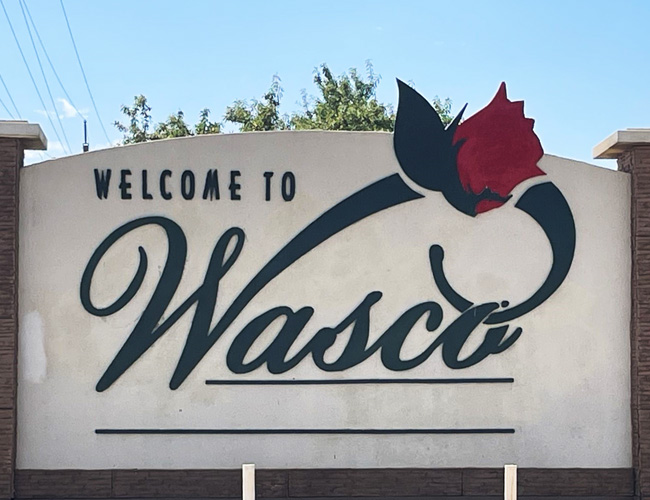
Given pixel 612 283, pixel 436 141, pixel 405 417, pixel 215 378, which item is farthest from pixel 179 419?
pixel 612 283

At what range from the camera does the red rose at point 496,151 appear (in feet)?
31.0

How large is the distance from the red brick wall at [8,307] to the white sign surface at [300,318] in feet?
0.43

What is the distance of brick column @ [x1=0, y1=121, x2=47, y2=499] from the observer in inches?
359

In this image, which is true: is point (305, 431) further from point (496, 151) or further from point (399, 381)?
point (496, 151)

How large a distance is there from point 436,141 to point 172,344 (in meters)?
3.49

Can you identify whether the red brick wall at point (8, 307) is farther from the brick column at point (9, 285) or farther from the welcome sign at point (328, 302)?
the welcome sign at point (328, 302)

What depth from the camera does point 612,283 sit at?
9.46 metres

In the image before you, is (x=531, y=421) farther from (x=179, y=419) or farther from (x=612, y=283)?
(x=179, y=419)

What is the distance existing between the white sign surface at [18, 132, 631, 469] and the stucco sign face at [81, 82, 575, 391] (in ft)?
0.08

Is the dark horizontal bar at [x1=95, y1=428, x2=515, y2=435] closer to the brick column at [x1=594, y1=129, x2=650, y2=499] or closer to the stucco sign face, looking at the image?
the stucco sign face

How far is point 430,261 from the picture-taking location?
9.40 metres

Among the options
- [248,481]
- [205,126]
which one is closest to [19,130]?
[248,481]

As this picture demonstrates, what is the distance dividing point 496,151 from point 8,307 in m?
5.30

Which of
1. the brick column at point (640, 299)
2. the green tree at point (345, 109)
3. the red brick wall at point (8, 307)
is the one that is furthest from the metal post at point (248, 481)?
the green tree at point (345, 109)
